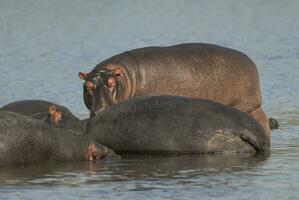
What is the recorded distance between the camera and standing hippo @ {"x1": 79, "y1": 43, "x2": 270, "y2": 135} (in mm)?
15445

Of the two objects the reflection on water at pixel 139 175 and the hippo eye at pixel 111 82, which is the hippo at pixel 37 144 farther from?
the hippo eye at pixel 111 82

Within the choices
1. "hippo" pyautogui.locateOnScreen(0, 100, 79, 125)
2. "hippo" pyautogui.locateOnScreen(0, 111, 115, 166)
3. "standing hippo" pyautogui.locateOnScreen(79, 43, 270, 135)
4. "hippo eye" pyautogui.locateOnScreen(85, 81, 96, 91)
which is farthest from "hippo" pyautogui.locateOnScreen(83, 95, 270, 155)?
"standing hippo" pyautogui.locateOnScreen(79, 43, 270, 135)

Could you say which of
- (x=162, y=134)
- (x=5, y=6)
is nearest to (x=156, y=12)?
(x=5, y=6)

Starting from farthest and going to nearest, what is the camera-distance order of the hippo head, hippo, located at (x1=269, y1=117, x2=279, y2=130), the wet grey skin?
hippo, located at (x1=269, y1=117, x2=279, y2=130), the hippo head, the wet grey skin

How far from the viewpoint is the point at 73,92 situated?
19172mm

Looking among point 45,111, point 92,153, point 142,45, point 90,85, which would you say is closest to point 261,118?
point 90,85

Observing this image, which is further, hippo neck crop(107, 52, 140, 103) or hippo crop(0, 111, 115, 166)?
hippo neck crop(107, 52, 140, 103)

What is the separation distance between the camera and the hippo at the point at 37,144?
12.2m

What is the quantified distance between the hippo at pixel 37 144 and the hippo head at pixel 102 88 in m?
1.42

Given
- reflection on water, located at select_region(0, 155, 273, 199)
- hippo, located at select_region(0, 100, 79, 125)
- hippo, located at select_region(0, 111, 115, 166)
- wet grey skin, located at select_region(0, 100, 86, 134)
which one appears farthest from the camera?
hippo, located at select_region(0, 100, 79, 125)

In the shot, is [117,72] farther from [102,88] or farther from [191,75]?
[191,75]

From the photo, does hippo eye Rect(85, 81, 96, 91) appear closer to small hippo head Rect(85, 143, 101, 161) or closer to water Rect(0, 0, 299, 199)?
small hippo head Rect(85, 143, 101, 161)

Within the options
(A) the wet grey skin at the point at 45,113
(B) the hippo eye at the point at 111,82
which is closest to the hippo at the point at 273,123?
(B) the hippo eye at the point at 111,82

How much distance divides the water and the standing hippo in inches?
26.5
